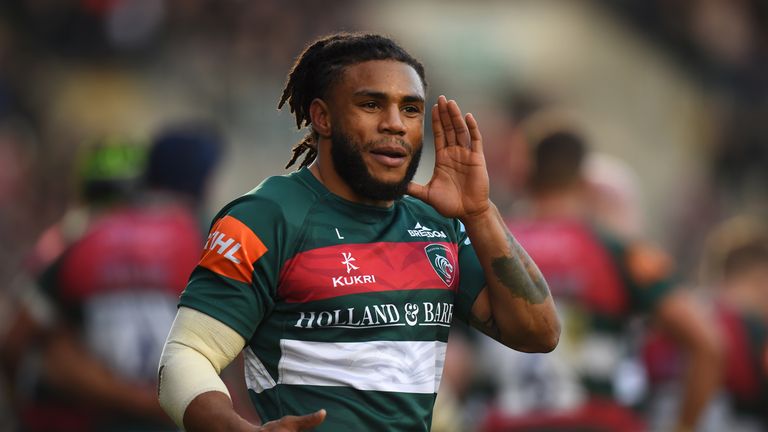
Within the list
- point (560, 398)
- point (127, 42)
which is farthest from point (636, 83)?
point (560, 398)

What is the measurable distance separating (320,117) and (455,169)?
1.31 ft

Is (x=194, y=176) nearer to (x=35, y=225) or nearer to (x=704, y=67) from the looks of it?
(x=35, y=225)

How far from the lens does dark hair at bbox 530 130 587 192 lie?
741 cm

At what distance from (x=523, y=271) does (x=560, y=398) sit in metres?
3.43

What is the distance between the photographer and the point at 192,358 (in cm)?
358

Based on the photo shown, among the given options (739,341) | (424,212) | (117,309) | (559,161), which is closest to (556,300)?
(559,161)

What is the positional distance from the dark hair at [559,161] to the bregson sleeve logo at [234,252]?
3.92 meters

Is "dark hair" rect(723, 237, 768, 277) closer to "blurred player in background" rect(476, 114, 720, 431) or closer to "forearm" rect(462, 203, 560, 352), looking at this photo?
"blurred player in background" rect(476, 114, 720, 431)

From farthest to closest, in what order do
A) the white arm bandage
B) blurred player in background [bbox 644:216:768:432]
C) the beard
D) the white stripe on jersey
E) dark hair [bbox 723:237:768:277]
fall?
dark hair [bbox 723:237:768:277] < blurred player in background [bbox 644:216:768:432] < the beard < the white stripe on jersey < the white arm bandage

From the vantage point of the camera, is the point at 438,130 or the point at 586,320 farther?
the point at 586,320

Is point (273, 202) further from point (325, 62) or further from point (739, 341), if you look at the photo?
point (739, 341)


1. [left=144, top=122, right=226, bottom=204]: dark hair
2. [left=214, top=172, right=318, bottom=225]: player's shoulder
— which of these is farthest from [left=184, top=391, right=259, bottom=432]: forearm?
[left=144, top=122, right=226, bottom=204]: dark hair

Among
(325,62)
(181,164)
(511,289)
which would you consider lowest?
(511,289)

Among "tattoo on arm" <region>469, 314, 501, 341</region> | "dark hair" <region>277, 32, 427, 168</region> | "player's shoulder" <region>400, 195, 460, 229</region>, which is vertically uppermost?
"dark hair" <region>277, 32, 427, 168</region>
